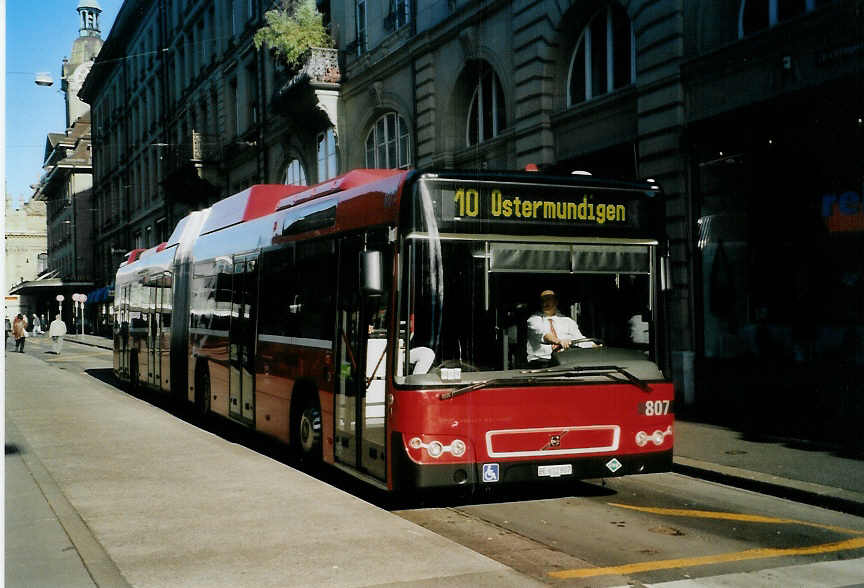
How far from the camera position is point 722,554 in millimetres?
6523

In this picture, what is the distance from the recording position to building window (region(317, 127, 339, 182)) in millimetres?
28152

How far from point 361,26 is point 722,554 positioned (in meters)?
21.7

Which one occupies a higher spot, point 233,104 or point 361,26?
point 233,104

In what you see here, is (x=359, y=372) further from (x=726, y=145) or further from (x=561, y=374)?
(x=726, y=145)

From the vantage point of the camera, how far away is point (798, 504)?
857 centimetres

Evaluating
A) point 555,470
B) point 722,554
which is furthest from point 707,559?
point 555,470

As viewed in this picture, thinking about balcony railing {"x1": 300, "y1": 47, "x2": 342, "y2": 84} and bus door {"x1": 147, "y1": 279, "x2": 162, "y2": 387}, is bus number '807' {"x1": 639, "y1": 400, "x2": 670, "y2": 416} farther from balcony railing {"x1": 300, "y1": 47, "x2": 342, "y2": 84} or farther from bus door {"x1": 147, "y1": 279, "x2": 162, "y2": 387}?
balcony railing {"x1": 300, "y1": 47, "x2": 342, "y2": 84}

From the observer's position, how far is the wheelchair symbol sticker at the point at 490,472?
24.6 feet

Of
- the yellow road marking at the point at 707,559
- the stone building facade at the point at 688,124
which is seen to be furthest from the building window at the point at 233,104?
the yellow road marking at the point at 707,559

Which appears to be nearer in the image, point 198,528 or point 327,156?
point 198,528

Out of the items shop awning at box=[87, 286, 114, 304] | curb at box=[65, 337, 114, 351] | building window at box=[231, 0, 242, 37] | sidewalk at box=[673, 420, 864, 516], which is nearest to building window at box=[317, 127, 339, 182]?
building window at box=[231, 0, 242, 37]

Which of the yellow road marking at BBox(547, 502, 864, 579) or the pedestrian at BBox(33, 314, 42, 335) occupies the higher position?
the pedestrian at BBox(33, 314, 42, 335)

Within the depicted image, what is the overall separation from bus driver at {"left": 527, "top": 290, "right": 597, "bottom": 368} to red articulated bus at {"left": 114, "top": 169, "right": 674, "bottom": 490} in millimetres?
12

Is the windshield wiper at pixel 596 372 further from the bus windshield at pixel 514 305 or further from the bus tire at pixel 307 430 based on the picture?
the bus tire at pixel 307 430
